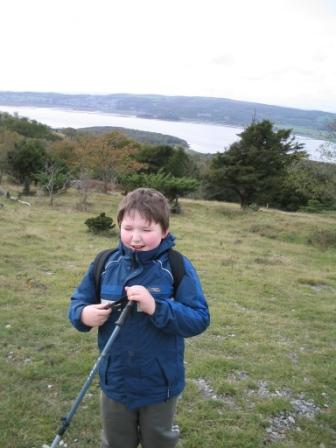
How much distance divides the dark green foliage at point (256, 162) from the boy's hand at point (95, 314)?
24.7 meters

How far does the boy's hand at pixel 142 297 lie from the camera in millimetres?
2139

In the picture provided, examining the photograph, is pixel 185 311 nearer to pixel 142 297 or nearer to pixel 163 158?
pixel 142 297

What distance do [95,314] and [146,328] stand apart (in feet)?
1.01

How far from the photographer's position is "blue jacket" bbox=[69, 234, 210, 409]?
2.36 meters

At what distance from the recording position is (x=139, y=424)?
2562 millimetres

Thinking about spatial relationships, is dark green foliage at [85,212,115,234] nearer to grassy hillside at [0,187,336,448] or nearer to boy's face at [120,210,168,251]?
grassy hillside at [0,187,336,448]

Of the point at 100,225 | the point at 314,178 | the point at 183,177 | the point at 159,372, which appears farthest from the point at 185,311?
the point at 183,177

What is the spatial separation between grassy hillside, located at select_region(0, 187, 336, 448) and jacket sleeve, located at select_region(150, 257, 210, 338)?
6.25 feet

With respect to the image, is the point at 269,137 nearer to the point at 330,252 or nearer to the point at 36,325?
the point at 330,252

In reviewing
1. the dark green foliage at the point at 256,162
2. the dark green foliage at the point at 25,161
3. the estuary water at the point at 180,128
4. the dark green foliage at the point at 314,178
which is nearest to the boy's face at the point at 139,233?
the dark green foliage at the point at 314,178

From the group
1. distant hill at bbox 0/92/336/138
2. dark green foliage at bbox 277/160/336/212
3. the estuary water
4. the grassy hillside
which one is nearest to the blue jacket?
the grassy hillside

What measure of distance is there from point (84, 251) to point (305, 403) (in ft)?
26.1

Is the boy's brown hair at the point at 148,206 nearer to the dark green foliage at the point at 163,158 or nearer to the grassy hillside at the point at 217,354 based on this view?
the grassy hillside at the point at 217,354

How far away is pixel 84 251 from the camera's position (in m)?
11.5
